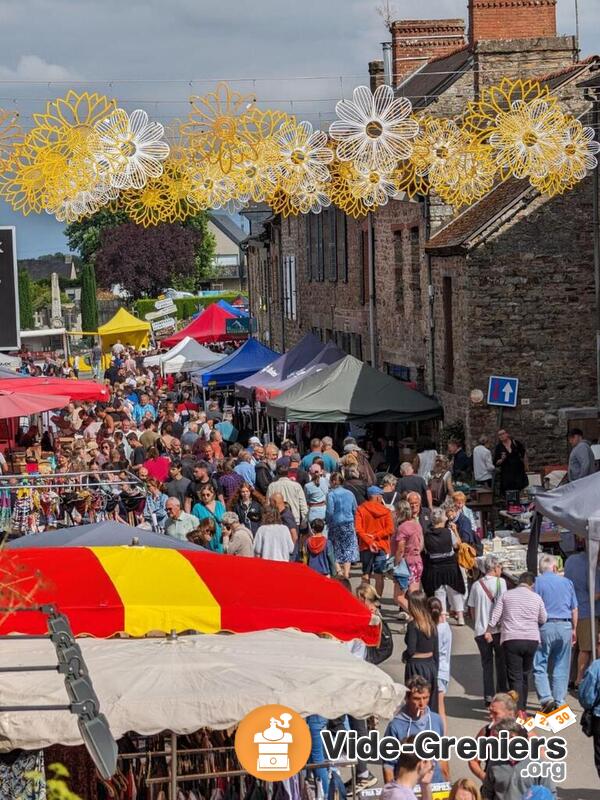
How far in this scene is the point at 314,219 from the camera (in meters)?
34.9

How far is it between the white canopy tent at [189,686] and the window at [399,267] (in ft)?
61.8

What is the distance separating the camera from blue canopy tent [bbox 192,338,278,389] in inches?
1155

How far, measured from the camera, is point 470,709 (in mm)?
11797

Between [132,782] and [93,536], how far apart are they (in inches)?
127

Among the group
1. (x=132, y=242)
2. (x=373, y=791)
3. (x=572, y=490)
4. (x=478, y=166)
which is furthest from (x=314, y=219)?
(x=132, y=242)

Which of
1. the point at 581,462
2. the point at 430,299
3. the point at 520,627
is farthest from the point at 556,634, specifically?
the point at 430,299

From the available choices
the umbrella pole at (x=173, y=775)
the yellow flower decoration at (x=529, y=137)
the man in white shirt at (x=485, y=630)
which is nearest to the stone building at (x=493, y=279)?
the yellow flower decoration at (x=529, y=137)

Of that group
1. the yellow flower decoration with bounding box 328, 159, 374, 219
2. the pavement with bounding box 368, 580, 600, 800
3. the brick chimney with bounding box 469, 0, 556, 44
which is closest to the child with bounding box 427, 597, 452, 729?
the pavement with bounding box 368, 580, 600, 800

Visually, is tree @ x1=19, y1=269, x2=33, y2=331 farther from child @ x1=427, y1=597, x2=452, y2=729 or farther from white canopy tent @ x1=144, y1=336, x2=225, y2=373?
child @ x1=427, y1=597, x2=452, y2=729

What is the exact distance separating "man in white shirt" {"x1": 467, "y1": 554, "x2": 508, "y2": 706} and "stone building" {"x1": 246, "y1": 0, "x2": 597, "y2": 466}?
10.3 metres

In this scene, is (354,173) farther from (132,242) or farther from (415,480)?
(132,242)

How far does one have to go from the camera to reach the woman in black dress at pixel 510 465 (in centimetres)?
1991

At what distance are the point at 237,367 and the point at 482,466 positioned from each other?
1014 cm

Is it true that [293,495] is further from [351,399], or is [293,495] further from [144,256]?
[144,256]
